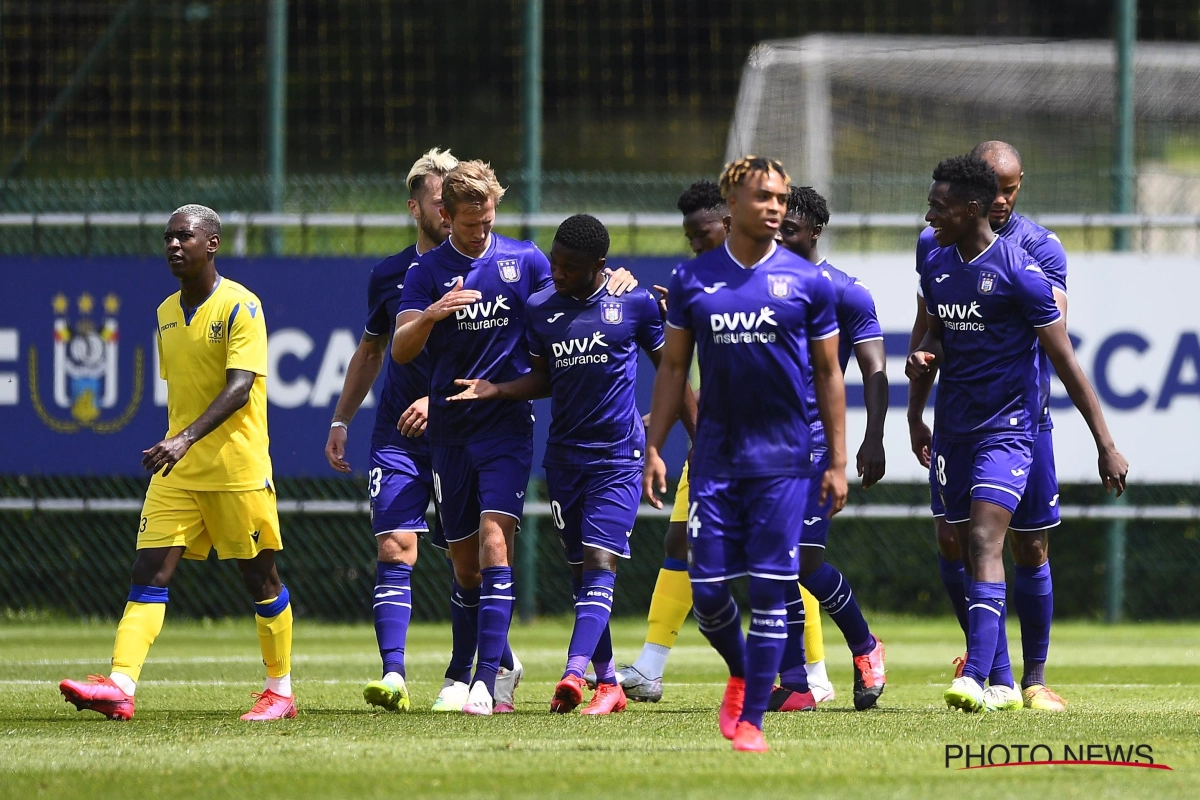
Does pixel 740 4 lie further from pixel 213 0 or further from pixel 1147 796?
pixel 1147 796

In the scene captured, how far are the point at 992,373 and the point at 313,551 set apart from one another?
7494 millimetres

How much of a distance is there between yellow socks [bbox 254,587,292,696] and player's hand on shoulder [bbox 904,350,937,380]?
9.90 feet

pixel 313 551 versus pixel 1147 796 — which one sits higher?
pixel 1147 796

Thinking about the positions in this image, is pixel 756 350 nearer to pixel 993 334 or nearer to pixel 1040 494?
pixel 993 334

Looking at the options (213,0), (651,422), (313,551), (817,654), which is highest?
(213,0)

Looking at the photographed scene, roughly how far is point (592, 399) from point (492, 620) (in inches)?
41.6

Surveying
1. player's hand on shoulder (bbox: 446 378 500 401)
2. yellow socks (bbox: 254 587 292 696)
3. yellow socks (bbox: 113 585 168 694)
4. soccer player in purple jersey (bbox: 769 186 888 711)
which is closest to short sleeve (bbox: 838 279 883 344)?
soccer player in purple jersey (bbox: 769 186 888 711)

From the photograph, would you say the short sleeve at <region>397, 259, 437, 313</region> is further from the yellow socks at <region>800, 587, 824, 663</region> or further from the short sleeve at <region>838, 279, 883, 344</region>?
the yellow socks at <region>800, 587, 824, 663</region>

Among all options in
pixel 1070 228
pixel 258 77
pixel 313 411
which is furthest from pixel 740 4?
pixel 313 411

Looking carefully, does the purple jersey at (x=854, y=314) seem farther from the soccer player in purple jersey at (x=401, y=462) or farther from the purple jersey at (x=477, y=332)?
the soccer player in purple jersey at (x=401, y=462)

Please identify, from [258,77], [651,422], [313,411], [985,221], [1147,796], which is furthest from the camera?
[258,77]

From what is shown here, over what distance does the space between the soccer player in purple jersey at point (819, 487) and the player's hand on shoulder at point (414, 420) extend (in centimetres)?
175

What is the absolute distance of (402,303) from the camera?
7.51 m

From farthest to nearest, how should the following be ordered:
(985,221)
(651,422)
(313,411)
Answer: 1. (313,411)
2. (985,221)
3. (651,422)
